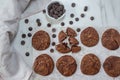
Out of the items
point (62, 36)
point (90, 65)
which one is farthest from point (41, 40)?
point (90, 65)

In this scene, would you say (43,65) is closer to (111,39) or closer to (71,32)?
(71,32)

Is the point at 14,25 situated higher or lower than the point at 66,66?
higher

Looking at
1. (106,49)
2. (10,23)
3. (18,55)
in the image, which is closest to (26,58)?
(18,55)

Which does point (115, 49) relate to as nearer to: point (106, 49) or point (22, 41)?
point (106, 49)

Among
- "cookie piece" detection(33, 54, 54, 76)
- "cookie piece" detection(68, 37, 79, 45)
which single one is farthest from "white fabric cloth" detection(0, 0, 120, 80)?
"cookie piece" detection(68, 37, 79, 45)

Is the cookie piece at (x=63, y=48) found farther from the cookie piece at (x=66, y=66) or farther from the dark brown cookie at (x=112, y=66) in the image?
the dark brown cookie at (x=112, y=66)
